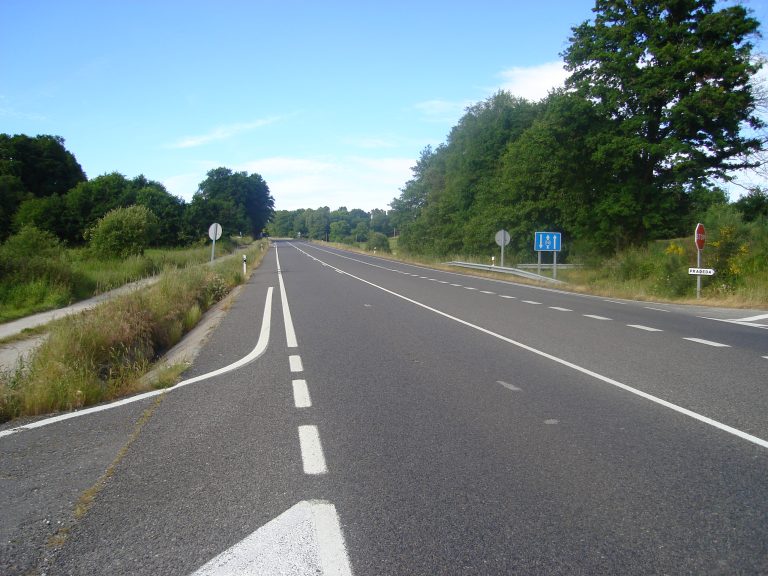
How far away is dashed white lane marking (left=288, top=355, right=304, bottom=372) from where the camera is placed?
8.33 metres

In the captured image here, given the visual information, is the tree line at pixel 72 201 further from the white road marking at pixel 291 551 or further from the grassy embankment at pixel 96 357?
the white road marking at pixel 291 551

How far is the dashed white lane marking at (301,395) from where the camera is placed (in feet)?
21.0

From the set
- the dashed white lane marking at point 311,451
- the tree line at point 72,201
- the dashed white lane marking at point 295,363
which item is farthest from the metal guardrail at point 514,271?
the dashed white lane marking at point 311,451

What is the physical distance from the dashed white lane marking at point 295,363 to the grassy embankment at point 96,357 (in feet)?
5.10

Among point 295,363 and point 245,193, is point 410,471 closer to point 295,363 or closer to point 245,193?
point 295,363

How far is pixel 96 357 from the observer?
8.55m

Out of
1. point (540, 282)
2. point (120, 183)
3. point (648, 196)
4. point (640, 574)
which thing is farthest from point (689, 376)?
point (120, 183)

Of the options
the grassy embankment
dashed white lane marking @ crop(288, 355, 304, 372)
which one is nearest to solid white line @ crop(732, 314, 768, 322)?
dashed white lane marking @ crop(288, 355, 304, 372)

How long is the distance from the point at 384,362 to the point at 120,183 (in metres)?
74.6

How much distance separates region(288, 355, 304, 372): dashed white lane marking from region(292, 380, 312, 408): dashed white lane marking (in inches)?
30.6

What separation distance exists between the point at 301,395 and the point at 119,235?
120 ft

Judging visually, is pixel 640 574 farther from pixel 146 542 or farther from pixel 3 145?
pixel 3 145

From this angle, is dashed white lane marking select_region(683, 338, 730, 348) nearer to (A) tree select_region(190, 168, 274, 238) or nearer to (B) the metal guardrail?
(B) the metal guardrail

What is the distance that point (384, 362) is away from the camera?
28.9 feet
